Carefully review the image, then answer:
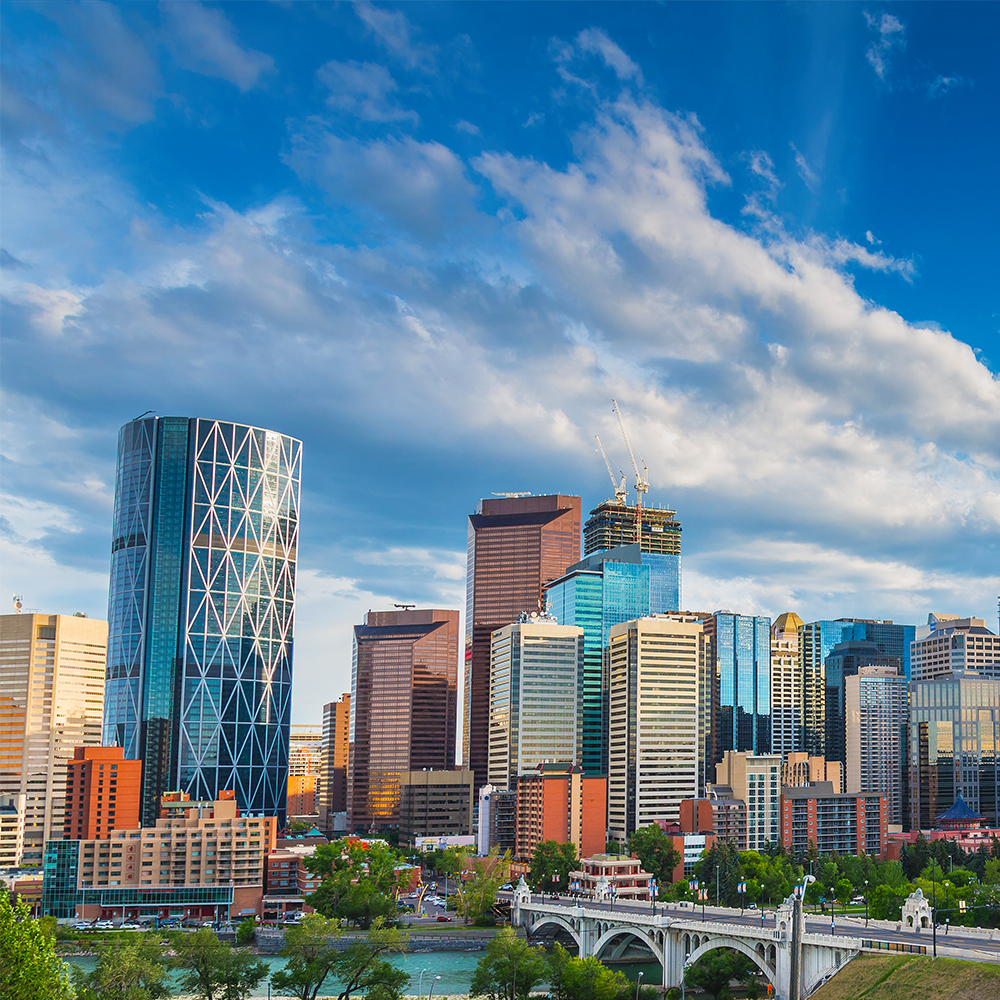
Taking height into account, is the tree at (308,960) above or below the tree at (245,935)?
above

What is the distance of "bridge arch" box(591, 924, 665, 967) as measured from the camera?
127m

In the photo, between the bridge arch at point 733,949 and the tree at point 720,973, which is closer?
the bridge arch at point 733,949

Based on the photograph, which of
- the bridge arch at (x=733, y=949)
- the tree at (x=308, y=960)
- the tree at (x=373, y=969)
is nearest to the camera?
the tree at (x=373, y=969)

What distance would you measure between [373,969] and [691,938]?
115ft

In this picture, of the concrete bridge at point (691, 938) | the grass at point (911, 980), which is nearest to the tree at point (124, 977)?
the concrete bridge at point (691, 938)

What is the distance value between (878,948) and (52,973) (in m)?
67.3

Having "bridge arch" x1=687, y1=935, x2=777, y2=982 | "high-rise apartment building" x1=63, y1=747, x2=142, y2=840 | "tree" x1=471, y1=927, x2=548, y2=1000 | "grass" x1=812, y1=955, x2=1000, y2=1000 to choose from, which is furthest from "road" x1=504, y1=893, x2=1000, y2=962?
"high-rise apartment building" x1=63, y1=747, x2=142, y2=840

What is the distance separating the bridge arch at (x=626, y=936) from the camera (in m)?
127

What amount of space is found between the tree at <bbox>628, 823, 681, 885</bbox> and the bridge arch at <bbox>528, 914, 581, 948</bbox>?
39242 mm

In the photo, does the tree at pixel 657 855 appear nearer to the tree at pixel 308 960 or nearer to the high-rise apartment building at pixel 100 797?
the high-rise apartment building at pixel 100 797

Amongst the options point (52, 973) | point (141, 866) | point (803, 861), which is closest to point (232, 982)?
point (52, 973)

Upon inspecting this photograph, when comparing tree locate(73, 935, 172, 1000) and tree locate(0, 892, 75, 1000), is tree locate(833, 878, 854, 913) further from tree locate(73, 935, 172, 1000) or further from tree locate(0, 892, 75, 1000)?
tree locate(0, 892, 75, 1000)

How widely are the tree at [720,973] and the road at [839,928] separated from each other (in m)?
3.85

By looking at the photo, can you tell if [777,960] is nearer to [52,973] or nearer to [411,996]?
[411,996]
